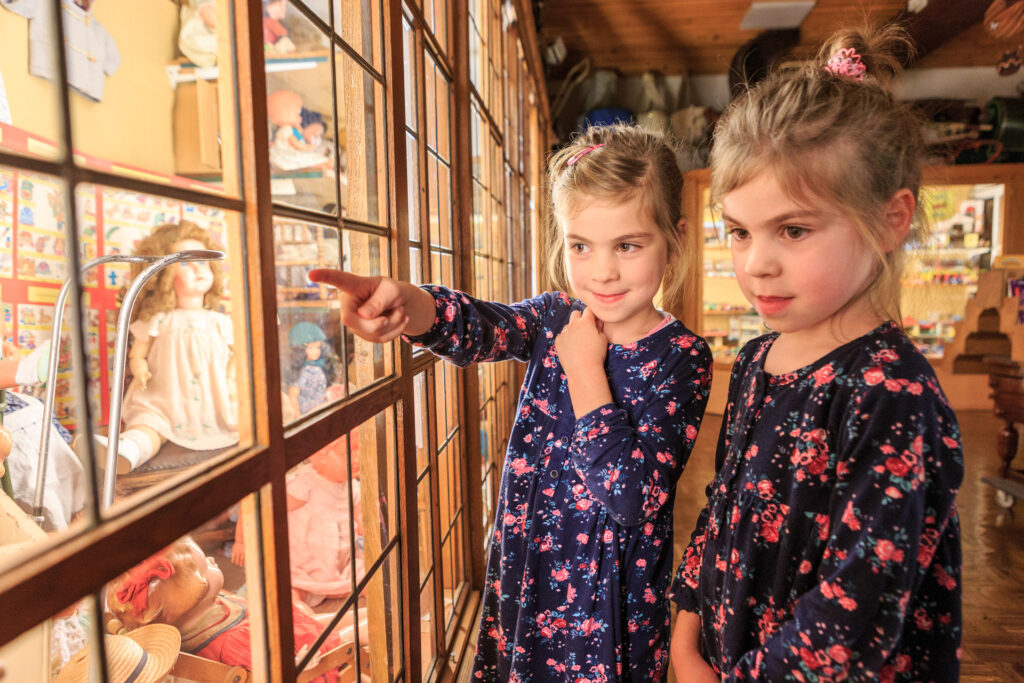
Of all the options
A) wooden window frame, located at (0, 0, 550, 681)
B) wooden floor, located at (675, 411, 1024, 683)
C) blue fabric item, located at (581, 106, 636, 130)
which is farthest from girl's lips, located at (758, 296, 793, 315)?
blue fabric item, located at (581, 106, 636, 130)

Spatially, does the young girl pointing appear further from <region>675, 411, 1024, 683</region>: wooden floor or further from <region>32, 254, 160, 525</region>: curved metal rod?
<region>675, 411, 1024, 683</region>: wooden floor

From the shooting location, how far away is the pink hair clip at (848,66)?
773mm

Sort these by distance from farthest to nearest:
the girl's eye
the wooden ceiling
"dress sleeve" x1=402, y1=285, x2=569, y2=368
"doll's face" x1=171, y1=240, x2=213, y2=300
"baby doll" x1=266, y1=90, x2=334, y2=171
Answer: the wooden ceiling → "doll's face" x1=171, y1=240, x2=213, y2=300 → "dress sleeve" x1=402, y1=285, x2=569, y2=368 → "baby doll" x1=266, y1=90, x2=334, y2=171 → the girl's eye

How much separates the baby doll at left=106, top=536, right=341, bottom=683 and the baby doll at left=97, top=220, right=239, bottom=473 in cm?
24

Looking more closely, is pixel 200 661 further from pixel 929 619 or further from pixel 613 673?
pixel 929 619

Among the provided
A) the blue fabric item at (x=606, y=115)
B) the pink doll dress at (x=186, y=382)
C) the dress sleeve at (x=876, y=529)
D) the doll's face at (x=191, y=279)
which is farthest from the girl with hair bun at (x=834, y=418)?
the blue fabric item at (x=606, y=115)

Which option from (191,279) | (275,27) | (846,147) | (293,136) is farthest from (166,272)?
(846,147)

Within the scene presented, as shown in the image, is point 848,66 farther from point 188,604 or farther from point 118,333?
point 188,604

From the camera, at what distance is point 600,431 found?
0.95 metres

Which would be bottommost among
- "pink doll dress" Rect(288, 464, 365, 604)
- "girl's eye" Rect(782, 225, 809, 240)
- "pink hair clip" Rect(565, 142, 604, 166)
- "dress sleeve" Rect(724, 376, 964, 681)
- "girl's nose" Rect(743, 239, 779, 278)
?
"pink doll dress" Rect(288, 464, 365, 604)

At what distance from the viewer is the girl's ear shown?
28.7 inches

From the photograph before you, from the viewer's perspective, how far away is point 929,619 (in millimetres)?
719

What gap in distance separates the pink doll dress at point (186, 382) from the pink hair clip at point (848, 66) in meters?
1.05

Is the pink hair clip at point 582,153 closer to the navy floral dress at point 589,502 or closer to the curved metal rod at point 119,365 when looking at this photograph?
the navy floral dress at point 589,502
